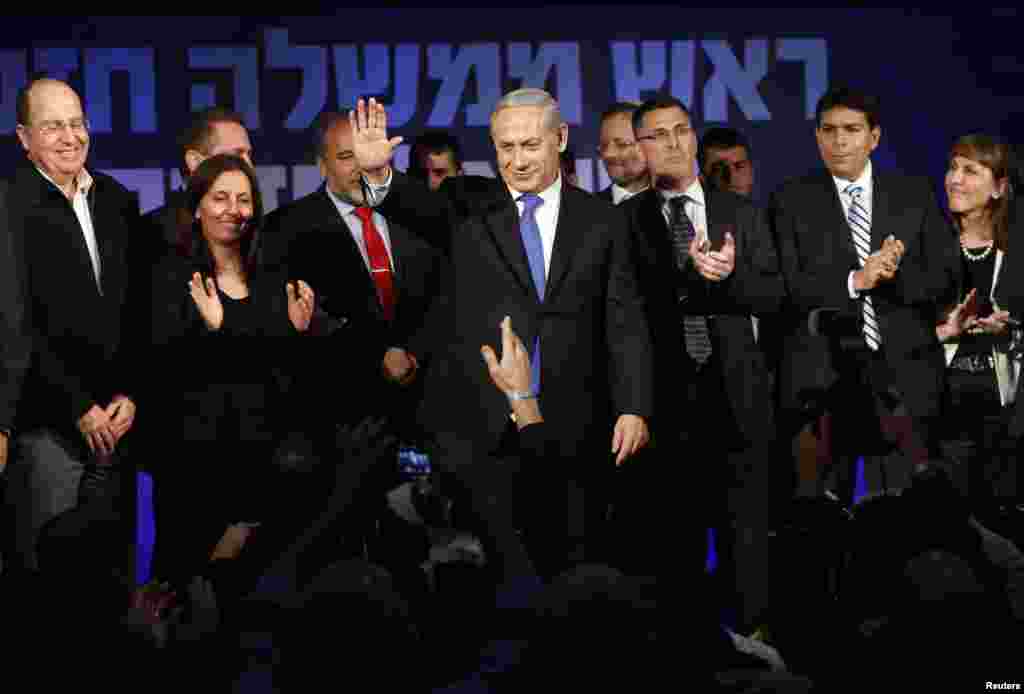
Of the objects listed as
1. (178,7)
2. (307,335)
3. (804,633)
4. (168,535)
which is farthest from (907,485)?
(178,7)

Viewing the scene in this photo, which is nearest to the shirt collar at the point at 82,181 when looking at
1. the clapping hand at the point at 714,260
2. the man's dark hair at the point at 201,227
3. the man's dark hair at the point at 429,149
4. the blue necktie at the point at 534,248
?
the man's dark hair at the point at 201,227

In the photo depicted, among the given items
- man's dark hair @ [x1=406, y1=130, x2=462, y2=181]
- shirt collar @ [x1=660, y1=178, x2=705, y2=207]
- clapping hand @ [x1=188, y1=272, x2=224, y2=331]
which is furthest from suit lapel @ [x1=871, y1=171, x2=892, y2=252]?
clapping hand @ [x1=188, y1=272, x2=224, y2=331]

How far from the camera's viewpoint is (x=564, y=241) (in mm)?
4699

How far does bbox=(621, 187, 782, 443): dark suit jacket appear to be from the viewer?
5.09 metres

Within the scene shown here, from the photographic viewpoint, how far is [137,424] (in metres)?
5.08

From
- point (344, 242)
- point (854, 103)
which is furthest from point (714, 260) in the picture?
point (344, 242)

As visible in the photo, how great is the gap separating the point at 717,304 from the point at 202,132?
1.87 m

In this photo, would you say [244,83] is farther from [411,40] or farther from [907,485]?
[907,485]

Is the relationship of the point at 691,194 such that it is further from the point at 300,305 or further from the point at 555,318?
the point at 300,305

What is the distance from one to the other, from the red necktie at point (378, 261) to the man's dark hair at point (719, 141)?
1.54 m

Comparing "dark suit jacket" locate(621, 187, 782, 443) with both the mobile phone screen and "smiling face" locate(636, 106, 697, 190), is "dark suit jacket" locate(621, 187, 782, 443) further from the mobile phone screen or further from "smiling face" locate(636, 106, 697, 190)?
the mobile phone screen

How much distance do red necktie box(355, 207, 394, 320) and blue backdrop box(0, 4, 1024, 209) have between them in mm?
1472

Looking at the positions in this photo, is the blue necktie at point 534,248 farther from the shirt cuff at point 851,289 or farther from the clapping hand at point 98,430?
the clapping hand at point 98,430

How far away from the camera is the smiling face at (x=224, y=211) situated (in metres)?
4.96
